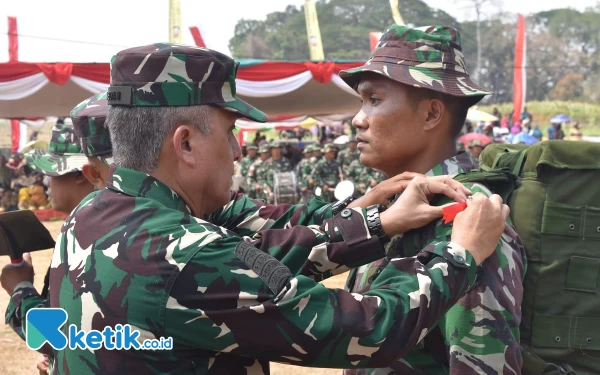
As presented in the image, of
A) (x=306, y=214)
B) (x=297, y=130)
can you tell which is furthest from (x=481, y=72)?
(x=306, y=214)

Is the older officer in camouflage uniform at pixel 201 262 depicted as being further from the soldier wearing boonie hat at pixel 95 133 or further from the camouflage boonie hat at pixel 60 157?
the camouflage boonie hat at pixel 60 157

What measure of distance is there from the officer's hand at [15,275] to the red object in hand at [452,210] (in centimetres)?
185

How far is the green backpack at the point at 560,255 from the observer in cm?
208

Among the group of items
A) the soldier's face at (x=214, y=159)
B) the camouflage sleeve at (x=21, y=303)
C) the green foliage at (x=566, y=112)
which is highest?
the soldier's face at (x=214, y=159)

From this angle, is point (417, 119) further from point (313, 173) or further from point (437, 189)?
point (313, 173)

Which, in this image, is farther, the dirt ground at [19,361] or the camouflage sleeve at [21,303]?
the dirt ground at [19,361]

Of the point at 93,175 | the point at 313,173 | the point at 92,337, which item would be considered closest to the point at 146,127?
the point at 92,337

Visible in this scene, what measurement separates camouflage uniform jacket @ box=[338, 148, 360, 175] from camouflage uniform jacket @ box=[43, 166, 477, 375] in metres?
15.8

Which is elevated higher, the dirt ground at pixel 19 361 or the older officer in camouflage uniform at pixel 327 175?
the dirt ground at pixel 19 361

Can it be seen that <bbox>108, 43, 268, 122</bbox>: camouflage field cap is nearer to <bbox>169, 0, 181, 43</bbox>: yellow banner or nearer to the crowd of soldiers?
the crowd of soldiers

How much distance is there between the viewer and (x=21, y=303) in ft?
8.86

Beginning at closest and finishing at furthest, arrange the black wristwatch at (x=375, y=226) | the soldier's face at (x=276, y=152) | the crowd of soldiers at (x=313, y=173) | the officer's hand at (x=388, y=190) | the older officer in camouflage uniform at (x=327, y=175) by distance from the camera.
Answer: the black wristwatch at (x=375, y=226) < the officer's hand at (x=388, y=190) < the crowd of soldiers at (x=313, y=173) < the older officer in camouflage uniform at (x=327, y=175) < the soldier's face at (x=276, y=152)

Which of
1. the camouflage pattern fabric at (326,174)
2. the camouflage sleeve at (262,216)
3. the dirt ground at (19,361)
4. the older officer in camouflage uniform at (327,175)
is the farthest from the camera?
the camouflage pattern fabric at (326,174)

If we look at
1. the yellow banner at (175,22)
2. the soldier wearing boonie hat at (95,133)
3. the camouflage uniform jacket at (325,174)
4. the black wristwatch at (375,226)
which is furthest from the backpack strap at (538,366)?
the yellow banner at (175,22)
